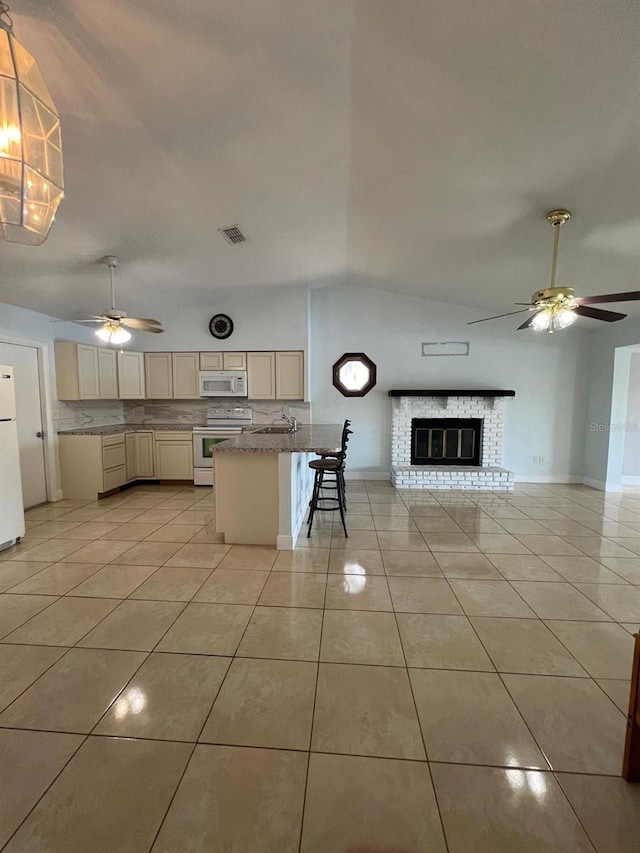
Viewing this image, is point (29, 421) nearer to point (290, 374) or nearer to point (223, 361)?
point (223, 361)

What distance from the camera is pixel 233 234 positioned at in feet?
11.5

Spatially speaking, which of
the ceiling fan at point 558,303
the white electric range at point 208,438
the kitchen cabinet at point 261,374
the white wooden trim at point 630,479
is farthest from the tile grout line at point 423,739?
the white wooden trim at point 630,479

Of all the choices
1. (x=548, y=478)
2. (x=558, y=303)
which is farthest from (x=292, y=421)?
(x=548, y=478)

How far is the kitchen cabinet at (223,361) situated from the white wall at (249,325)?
0.39ft

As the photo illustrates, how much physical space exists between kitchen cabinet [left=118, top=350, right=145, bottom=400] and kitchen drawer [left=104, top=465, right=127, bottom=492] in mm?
1065

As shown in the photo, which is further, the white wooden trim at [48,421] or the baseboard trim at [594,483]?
the baseboard trim at [594,483]

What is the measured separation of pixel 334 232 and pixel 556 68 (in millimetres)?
2258

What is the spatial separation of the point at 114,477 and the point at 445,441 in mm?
4814

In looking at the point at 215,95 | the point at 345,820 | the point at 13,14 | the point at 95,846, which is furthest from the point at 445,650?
the point at 13,14

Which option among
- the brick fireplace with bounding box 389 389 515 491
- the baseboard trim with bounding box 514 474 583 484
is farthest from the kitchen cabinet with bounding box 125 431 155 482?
the baseboard trim with bounding box 514 474 583 484

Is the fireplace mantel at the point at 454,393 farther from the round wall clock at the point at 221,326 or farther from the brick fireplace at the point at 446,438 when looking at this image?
the round wall clock at the point at 221,326

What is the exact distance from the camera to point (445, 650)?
194cm

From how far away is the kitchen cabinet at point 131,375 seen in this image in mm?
5320

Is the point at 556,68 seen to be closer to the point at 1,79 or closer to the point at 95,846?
the point at 1,79
